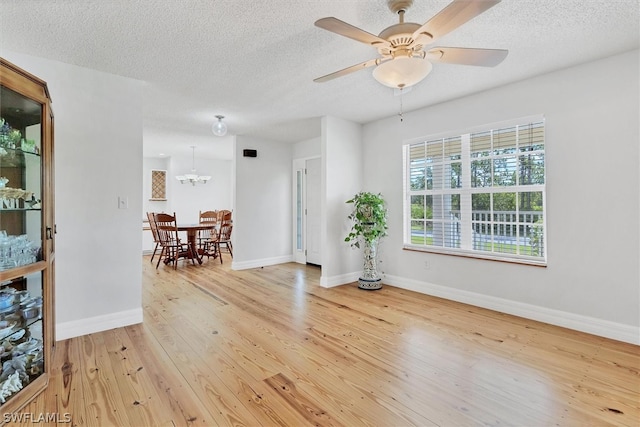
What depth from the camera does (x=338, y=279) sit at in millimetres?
4602

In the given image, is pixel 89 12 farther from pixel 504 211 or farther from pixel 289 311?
pixel 504 211

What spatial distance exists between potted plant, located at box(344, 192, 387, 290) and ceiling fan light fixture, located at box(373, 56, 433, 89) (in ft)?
7.99

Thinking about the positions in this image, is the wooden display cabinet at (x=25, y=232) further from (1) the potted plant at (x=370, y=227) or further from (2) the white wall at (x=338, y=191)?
(1) the potted plant at (x=370, y=227)

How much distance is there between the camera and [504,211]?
11.4 ft

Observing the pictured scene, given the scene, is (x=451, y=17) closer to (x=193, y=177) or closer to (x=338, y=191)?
(x=338, y=191)

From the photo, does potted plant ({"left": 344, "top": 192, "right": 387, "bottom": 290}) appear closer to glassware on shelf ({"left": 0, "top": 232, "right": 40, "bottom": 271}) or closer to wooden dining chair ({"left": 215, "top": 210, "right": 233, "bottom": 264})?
wooden dining chair ({"left": 215, "top": 210, "right": 233, "bottom": 264})

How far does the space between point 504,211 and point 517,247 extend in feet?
1.36

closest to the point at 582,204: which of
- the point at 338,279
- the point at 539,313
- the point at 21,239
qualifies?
the point at 539,313

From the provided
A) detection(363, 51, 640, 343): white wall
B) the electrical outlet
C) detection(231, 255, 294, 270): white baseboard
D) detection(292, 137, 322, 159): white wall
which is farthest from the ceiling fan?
detection(231, 255, 294, 270): white baseboard

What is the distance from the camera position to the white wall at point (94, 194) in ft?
8.86

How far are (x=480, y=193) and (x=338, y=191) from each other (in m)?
1.87

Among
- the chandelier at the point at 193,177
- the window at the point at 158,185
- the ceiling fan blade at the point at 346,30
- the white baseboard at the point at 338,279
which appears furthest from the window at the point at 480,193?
the window at the point at 158,185

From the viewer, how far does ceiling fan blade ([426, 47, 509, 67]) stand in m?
1.88

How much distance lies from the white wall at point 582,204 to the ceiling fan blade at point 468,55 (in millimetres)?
1552
